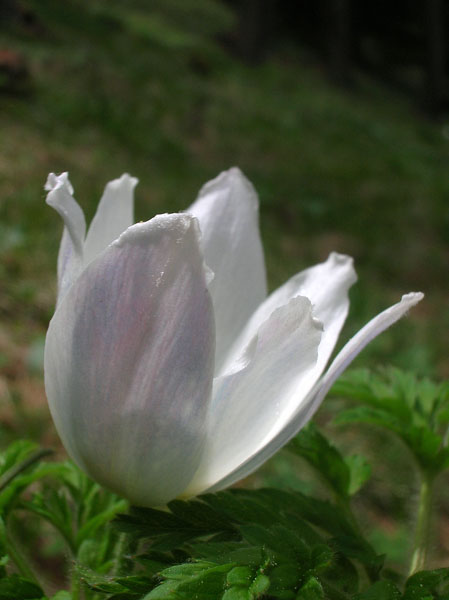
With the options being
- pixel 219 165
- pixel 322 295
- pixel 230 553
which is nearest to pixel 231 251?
pixel 322 295

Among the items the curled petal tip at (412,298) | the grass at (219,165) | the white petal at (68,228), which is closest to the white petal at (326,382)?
the curled petal tip at (412,298)

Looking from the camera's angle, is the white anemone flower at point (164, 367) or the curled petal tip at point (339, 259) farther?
the curled petal tip at point (339, 259)

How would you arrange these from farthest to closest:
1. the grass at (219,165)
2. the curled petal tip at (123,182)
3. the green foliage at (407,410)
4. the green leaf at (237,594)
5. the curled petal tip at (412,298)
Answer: the grass at (219,165) < the green foliage at (407,410) < the curled petal tip at (123,182) < the curled petal tip at (412,298) < the green leaf at (237,594)

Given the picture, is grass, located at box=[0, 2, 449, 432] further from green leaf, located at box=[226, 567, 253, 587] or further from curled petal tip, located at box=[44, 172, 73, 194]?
green leaf, located at box=[226, 567, 253, 587]

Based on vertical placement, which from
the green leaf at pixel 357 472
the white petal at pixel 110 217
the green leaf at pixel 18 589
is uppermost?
the white petal at pixel 110 217

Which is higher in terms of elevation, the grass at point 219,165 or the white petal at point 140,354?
the white petal at point 140,354

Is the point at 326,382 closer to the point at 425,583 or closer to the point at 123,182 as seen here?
the point at 425,583

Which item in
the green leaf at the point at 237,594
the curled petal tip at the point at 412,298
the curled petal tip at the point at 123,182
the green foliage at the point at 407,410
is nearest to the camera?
the green leaf at the point at 237,594

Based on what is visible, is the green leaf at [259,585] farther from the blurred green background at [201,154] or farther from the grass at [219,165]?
→ the grass at [219,165]

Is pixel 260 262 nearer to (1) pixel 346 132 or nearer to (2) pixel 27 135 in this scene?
(2) pixel 27 135
